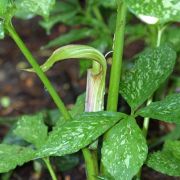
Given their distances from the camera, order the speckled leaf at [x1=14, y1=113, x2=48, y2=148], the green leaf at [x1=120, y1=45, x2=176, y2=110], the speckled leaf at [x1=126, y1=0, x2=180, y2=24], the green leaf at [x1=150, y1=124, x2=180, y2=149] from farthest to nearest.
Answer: the green leaf at [x1=150, y1=124, x2=180, y2=149]
the speckled leaf at [x1=14, y1=113, x2=48, y2=148]
the green leaf at [x1=120, y1=45, x2=176, y2=110]
the speckled leaf at [x1=126, y1=0, x2=180, y2=24]

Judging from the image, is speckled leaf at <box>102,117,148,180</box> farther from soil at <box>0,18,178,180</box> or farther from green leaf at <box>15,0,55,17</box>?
soil at <box>0,18,178,180</box>

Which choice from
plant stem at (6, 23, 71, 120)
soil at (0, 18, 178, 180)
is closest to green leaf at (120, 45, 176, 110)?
plant stem at (6, 23, 71, 120)

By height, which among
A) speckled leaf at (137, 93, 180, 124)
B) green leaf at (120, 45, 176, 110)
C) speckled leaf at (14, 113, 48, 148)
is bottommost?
speckled leaf at (14, 113, 48, 148)

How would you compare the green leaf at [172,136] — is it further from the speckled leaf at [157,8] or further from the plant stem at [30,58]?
the speckled leaf at [157,8]

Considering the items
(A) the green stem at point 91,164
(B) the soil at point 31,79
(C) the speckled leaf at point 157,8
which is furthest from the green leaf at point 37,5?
(B) the soil at point 31,79

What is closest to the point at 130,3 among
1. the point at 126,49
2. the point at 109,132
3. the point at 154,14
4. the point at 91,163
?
the point at 154,14
